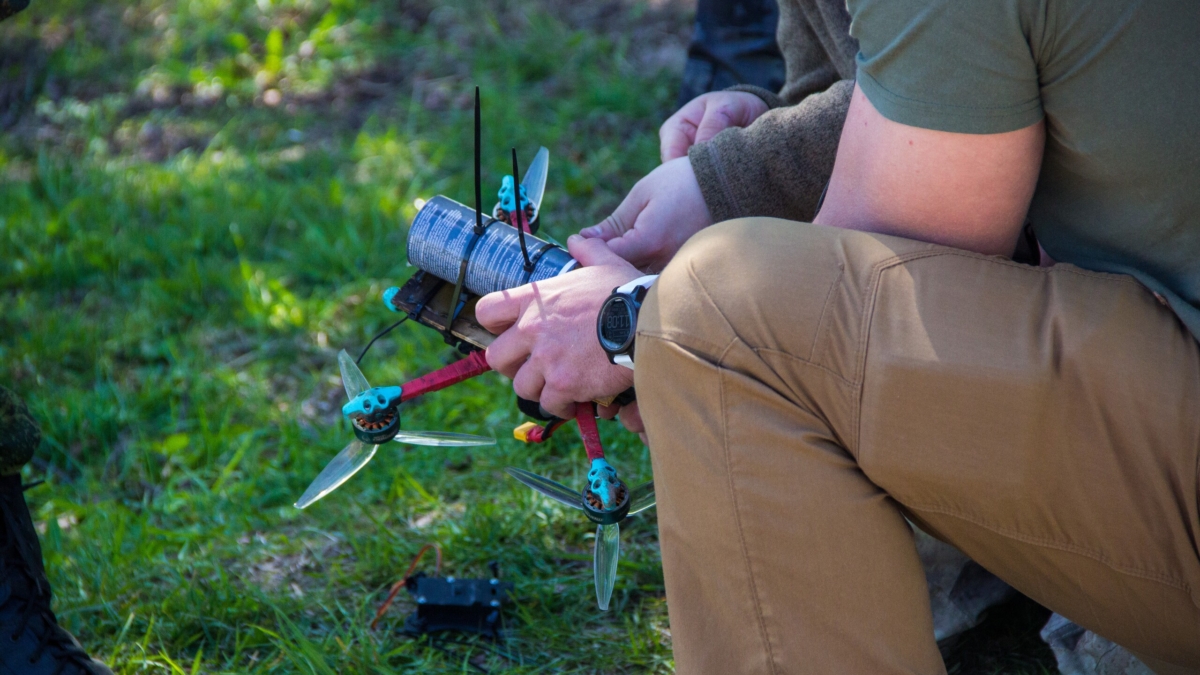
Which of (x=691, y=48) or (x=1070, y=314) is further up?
(x=1070, y=314)

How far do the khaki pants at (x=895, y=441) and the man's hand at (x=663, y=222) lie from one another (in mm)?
585

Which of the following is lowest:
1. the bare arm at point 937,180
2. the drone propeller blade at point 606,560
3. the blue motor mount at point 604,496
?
the drone propeller blade at point 606,560

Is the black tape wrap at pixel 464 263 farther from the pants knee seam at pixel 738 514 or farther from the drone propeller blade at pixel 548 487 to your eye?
the pants knee seam at pixel 738 514

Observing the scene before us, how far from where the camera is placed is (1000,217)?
1.30m

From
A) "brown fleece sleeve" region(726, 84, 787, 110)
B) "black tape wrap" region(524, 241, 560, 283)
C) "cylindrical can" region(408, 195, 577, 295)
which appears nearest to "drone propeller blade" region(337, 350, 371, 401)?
"cylindrical can" region(408, 195, 577, 295)

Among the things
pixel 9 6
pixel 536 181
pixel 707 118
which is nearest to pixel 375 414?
pixel 536 181

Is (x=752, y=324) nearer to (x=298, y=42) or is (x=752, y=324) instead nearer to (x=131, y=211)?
(x=131, y=211)

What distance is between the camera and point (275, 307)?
10.4 ft

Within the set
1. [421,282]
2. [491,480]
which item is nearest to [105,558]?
[491,480]

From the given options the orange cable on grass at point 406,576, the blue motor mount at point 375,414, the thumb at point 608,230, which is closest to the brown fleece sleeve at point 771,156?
the thumb at point 608,230

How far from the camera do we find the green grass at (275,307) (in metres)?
2.05

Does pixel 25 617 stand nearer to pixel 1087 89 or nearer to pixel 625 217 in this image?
pixel 625 217

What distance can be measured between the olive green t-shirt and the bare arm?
24 mm

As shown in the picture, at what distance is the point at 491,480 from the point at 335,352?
2.76 ft
